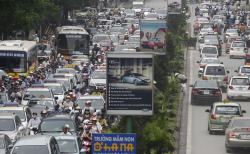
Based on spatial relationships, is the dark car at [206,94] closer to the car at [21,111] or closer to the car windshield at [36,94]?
the car windshield at [36,94]

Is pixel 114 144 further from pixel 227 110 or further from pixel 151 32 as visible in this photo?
pixel 151 32

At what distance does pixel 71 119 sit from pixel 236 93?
17863 millimetres

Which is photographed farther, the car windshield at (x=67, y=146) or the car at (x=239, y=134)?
the car at (x=239, y=134)

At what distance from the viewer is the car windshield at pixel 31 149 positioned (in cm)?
2444

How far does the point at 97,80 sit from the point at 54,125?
1943 centimetres

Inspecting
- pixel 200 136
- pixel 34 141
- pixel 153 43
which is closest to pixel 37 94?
pixel 200 136

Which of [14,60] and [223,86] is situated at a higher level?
[14,60]

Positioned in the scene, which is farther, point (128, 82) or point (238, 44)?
point (238, 44)

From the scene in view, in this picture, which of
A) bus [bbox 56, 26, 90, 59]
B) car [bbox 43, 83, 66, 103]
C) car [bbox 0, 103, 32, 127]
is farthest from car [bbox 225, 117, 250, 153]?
bus [bbox 56, 26, 90, 59]

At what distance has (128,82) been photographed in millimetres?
23406

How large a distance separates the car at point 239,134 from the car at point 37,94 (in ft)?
34.9

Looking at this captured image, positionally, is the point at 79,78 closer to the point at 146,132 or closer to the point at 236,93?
the point at 236,93

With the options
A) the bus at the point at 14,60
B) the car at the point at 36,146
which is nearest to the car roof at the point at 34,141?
the car at the point at 36,146

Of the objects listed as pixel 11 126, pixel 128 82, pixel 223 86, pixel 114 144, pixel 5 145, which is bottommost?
pixel 223 86
